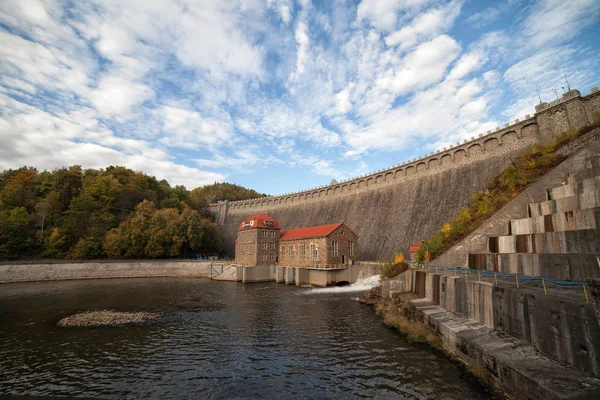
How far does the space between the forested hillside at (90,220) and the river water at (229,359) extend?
34.1 m

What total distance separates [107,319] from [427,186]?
4105cm

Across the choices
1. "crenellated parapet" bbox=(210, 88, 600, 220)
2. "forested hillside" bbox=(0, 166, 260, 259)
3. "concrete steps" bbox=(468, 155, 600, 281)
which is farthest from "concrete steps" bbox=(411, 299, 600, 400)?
"forested hillside" bbox=(0, 166, 260, 259)

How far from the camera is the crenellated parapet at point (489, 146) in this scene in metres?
29.0

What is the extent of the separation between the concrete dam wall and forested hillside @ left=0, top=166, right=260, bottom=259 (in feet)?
83.9

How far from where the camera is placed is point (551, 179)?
1789 centimetres

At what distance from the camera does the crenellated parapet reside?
2902cm

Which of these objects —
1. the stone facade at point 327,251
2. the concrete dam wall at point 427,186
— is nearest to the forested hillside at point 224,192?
the concrete dam wall at point 427,186

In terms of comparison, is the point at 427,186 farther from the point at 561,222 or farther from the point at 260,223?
the point at 561,222

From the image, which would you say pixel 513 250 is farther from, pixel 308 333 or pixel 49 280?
pixel 49 280

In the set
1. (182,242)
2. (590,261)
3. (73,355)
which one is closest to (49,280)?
(182,242)

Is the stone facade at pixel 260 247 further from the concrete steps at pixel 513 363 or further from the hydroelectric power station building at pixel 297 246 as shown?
the concrete steps at pixel 513 363

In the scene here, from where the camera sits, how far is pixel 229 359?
1259 centimetres

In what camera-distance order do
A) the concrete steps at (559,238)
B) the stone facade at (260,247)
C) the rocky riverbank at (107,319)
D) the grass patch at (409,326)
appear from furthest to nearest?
the stone facade at (260,247)
the rocky riverbank at (107,319)
the grass patch at (409,326)
the concrete steps at (559,238)

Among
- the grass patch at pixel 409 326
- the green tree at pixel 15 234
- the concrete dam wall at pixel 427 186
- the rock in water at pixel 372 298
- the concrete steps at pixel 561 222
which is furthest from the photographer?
the green tree at pixel 15 234
